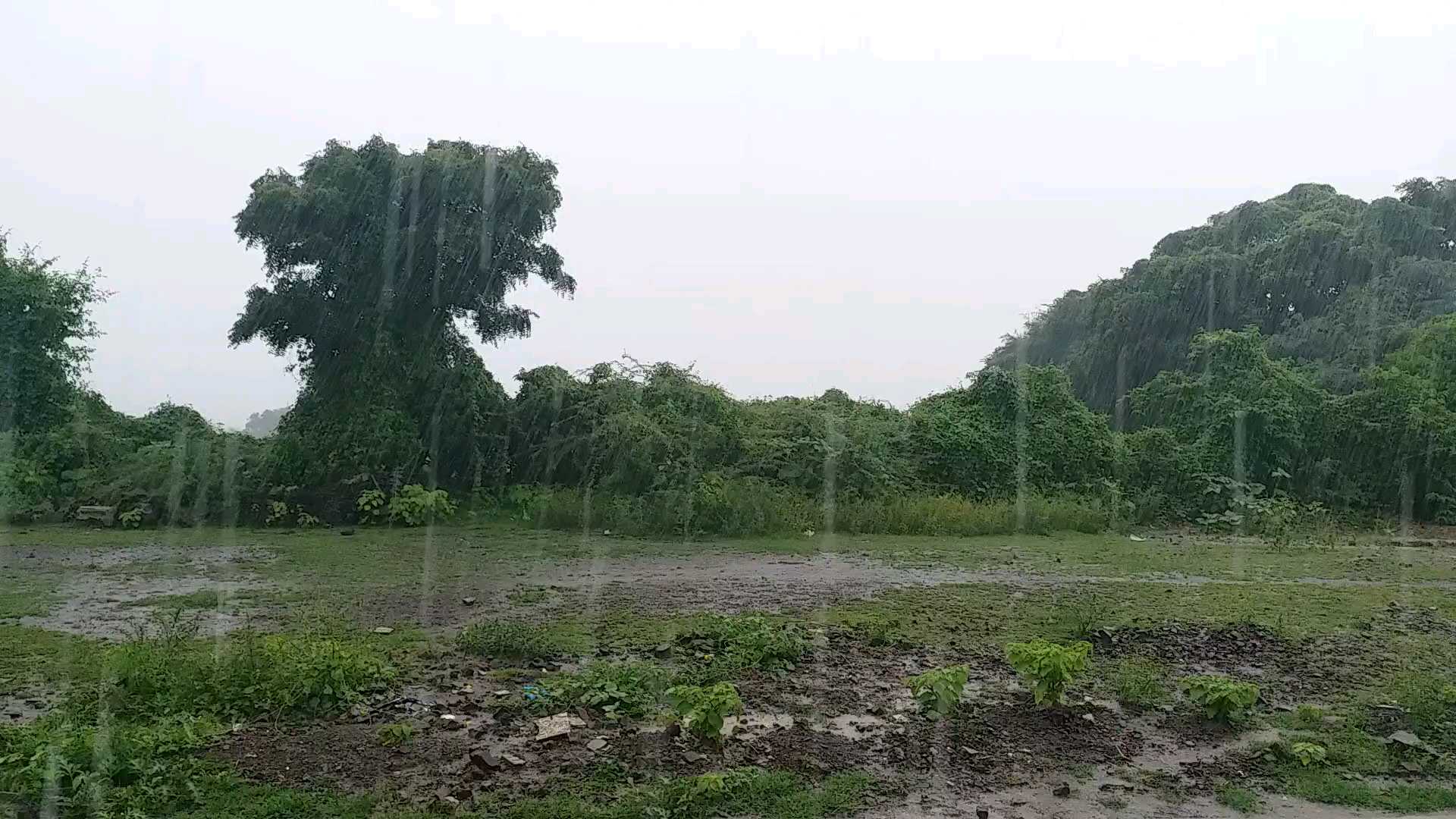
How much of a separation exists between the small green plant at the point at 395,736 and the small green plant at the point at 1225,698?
3.94 meters

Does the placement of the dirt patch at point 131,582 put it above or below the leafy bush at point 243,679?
below

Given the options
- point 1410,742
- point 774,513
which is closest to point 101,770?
point 1410,742

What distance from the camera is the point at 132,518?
14.4 m

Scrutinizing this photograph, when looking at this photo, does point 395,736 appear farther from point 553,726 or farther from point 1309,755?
point 1309,755

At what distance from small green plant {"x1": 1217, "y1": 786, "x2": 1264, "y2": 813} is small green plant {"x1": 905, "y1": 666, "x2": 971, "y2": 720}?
123cm

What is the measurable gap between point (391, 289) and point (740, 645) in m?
12.3

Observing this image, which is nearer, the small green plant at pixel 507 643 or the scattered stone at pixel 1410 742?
the scattered stone at pixel 1410 742

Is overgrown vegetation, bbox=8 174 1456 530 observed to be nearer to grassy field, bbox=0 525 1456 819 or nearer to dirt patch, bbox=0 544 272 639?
dirt patch, bbox=0 544 272 639

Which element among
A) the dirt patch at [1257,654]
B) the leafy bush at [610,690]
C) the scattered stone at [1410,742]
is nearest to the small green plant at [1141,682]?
the dirt patch at [1257,654]

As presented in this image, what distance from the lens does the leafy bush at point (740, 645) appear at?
5.88 meters

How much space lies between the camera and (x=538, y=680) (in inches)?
218

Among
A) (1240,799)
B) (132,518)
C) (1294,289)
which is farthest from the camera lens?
(1294,289)

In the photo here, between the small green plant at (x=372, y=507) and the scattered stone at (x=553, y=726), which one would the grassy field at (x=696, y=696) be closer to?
the scattered stone at (x=553, y=726)

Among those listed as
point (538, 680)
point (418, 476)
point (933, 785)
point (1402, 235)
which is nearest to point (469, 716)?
point (538, 680)
